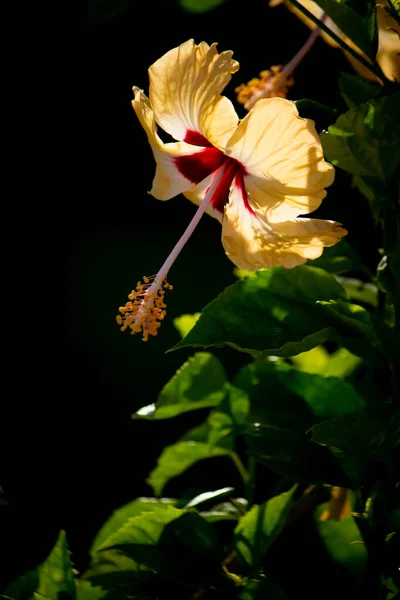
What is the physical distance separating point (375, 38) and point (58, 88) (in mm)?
1032

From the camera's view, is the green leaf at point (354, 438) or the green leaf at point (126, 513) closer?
the green leaf at point (354, 438)

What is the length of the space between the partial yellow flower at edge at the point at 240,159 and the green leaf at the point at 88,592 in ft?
0.93

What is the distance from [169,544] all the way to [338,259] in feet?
1.20

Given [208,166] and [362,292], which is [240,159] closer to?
[208,166]

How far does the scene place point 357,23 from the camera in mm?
780

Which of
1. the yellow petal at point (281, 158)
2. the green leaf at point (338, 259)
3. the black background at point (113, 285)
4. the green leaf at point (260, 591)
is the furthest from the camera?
the black background at point (113, 285)

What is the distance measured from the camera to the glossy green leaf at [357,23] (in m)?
0.76

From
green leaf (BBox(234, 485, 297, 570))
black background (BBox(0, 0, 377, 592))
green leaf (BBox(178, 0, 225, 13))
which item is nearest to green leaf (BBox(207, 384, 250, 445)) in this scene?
green leaf (BBox(234, 485, 297, 570))

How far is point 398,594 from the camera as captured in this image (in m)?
0.78

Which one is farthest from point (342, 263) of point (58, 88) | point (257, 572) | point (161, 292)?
point (58, 88)

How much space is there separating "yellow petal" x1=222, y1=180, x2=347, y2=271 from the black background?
0.72 m

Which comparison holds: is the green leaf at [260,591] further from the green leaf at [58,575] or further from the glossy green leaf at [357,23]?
the glossy green leaf at [357,23]

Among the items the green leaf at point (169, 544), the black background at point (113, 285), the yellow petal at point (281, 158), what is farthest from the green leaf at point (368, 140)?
the black background at point (113, 285)

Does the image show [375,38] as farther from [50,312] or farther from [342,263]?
[50,312]
